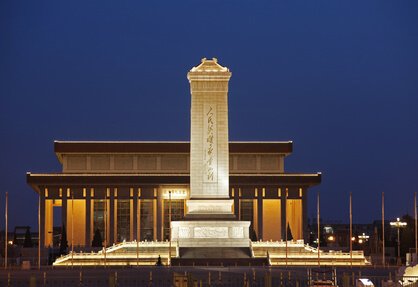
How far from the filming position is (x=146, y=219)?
100 meters

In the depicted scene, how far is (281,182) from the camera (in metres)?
97.5

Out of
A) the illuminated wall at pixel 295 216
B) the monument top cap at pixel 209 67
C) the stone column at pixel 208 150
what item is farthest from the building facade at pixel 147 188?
the monument top cap at pixel 209 67

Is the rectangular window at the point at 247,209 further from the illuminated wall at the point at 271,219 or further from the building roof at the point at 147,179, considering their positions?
the building roof at the point at 147,179

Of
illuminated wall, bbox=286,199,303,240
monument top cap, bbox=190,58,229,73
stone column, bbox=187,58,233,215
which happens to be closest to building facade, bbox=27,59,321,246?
illuminated wall, bbox=286,199,303,240

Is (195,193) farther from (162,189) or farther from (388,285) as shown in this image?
(388,285)

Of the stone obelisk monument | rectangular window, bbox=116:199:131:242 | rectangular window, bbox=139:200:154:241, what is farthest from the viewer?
rectangular window, bbox=139:200:154:241

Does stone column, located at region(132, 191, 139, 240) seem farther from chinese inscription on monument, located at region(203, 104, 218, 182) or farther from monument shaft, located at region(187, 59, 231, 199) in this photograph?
chinese inscription on monument, located at region(203, 104, 218, 182)

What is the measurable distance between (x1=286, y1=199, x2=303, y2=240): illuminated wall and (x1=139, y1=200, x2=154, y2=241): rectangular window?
→ 12.6 m

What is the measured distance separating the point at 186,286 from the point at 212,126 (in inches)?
1320

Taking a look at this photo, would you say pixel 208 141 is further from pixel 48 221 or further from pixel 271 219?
pixel 48 221

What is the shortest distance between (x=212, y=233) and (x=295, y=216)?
33267 mm

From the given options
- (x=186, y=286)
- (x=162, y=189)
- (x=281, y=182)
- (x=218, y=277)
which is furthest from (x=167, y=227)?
(x=186, y=286)

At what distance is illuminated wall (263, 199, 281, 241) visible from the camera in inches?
3944

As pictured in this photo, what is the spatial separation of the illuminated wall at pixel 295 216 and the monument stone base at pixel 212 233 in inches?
1180
